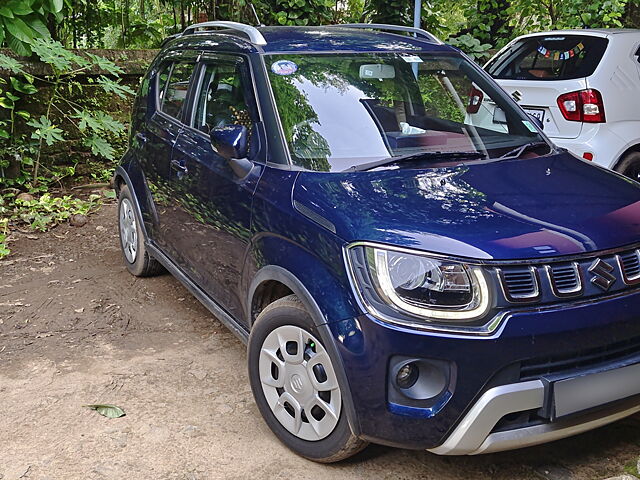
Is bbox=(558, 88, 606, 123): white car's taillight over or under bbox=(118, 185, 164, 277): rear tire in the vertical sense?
over

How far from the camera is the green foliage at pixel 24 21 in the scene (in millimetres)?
6574

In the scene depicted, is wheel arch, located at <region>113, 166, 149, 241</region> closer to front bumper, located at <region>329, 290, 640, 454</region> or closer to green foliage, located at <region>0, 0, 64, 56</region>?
green foliage, located at <region>0, 0, 64, 56</region>

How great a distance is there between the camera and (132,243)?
5316 millimetres

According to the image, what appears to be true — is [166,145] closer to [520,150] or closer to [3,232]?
[520,150]

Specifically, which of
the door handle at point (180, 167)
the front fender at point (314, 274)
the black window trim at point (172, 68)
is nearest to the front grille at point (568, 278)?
the front fender at point (314, 274)

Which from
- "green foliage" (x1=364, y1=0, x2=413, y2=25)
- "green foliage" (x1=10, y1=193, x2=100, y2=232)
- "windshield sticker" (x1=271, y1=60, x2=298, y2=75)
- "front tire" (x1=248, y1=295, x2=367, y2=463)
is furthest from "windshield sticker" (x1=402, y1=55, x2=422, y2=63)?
"green foliage" (x1=364, y1=0, x2=413, y2=25)

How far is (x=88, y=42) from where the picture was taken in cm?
898

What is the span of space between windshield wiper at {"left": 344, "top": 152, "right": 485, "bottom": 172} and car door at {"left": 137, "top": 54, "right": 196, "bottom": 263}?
1393 mm

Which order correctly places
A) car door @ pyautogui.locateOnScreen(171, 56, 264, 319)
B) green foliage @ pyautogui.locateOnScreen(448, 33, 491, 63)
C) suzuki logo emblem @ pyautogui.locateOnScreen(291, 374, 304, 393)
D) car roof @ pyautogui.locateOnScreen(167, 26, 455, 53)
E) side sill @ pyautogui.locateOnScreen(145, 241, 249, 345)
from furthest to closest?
green foliage @ pyautogui.locateOnScreen(448, 33, 491, 63) → car roof @ pyautogui.locateOnScreen(167, 26, 455, 53) → side sill @ pyautogui.locateOnScreen(145, 241, 249, 345) → car door @ pyautogui.locateOnScreen(171, 56, 264, 319) → suzuki logo emblem @ pyautogui.locateOnScreen(291, 374, 304, 393)

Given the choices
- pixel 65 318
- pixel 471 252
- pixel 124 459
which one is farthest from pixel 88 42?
pixel 471 252

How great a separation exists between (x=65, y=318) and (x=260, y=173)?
6.66 ft

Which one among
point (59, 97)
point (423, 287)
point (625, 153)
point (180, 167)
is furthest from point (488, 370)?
point (59, 97)

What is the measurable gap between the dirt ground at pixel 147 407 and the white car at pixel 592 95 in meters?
3.05

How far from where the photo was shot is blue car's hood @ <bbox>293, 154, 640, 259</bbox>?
2691 mm
